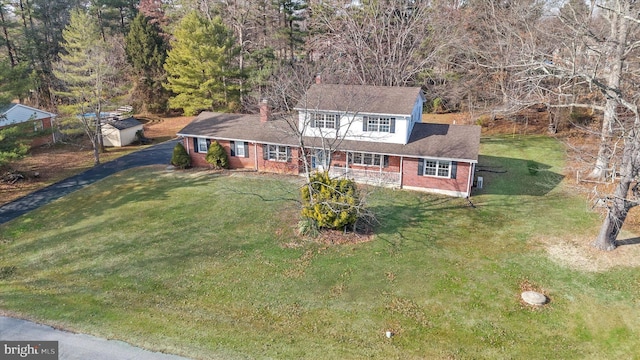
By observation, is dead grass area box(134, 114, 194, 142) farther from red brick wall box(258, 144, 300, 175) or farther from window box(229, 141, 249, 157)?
red brick wall box(258, 144, 300, 175)

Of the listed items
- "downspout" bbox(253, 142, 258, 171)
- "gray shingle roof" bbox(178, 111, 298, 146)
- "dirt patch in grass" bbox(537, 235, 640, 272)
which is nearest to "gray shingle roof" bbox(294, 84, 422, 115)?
"gray shingle roof" bbox(178, 111, 298, 146)

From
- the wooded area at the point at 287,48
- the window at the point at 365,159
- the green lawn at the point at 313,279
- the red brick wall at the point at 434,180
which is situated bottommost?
the green lawn at the point at 313,279

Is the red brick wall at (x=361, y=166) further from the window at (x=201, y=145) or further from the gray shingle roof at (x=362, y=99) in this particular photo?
the window at (x=201, y=145)

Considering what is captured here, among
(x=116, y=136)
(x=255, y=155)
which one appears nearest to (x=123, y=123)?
(x=116, y=136)

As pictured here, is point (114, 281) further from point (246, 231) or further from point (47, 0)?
A: point (47, 0)

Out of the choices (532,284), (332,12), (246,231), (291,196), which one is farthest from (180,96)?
(532,284)

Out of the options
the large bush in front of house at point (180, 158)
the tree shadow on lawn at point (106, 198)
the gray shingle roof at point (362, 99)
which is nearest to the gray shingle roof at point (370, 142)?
the large bush in front of house at point (180, 158)

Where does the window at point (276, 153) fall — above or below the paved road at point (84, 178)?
above
